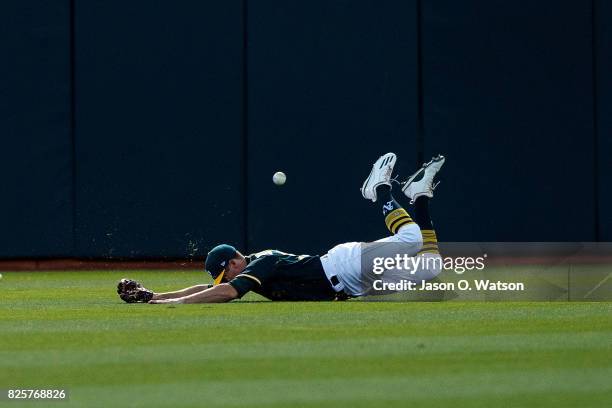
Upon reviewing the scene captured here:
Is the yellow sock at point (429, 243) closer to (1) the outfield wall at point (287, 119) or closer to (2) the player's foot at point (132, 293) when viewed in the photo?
(2) the player's foot at point (132, 293)

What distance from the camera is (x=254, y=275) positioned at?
1045 centimetres

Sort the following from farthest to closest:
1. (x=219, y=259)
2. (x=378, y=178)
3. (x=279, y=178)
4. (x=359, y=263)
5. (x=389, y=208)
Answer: (x=279, y=178) → (x=378, y=178) → (x=389, y=208) → (x=359, y=263) → (x=219, y=259)

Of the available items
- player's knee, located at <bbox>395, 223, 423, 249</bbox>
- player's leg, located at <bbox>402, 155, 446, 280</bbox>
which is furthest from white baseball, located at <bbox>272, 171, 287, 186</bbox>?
player's knee, located at <bbox>395, 223, 423, 249</bbox>

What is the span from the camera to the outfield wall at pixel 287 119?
17.2m

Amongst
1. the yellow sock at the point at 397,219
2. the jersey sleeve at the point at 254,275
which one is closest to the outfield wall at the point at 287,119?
the yellow sock at the point at 397,219

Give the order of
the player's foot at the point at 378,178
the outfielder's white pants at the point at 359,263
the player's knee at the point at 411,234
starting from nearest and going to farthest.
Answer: the outfielder's white pants at the point at 359,263
the player's knee at the point at 411,234
the player's foot at the point at 378,178

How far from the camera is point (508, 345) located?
7.40m

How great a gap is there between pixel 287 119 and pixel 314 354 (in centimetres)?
1058

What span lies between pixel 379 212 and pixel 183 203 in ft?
8.67

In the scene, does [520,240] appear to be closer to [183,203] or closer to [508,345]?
[183,203]

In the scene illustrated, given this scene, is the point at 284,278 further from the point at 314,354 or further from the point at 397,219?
the point at 314,354

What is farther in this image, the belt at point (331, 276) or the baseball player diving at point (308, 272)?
the belt at point (331, 276)

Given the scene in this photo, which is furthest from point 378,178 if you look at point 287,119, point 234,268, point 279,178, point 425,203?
point 287,119

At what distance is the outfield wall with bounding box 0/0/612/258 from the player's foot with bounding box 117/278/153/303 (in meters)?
6.52
